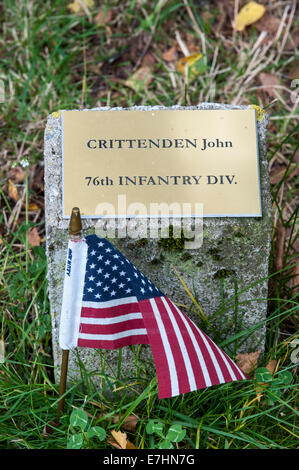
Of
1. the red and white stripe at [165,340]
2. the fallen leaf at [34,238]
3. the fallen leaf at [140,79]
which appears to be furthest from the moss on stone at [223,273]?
the fallen leaf at [140,79]

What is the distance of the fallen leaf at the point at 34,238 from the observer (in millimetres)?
2340

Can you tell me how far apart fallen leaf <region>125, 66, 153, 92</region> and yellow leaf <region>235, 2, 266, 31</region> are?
0.73 m

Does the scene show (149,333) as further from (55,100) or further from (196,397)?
(55,100)

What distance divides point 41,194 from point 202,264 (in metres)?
1.26

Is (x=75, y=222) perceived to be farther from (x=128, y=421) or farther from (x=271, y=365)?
(x=271, y=365)

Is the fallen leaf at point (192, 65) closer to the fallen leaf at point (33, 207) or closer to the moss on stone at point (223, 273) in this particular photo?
the fallen leaf at point (33, 207)

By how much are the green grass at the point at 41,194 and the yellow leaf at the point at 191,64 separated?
0.06m

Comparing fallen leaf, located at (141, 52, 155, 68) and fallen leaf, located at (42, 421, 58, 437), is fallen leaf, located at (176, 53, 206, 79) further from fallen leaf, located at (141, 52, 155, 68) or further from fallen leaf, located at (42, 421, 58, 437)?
fallen leaf, located at (42, 421, 58, 437)

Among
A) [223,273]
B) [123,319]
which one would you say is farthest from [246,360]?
[123,319]

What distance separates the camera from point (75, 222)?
1.34m

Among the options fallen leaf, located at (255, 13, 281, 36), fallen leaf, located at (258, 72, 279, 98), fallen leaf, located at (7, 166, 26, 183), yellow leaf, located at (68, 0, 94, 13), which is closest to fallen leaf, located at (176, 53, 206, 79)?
fallen leaf, located at (258, 72, 279, 98)

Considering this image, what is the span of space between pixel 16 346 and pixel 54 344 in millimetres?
252
